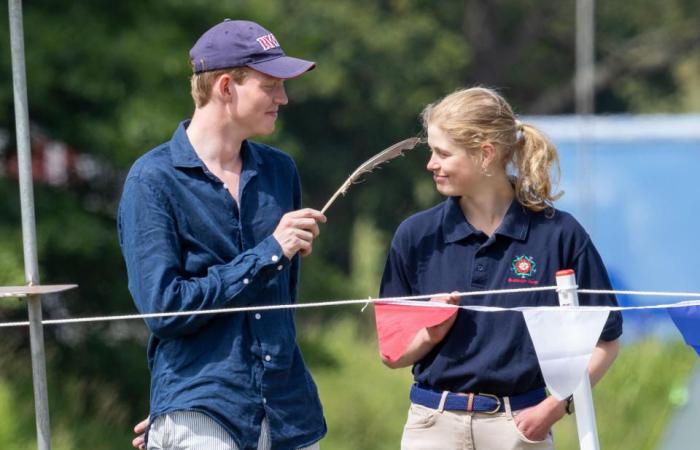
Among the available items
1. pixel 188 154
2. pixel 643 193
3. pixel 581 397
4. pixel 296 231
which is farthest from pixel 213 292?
pixel 643 193

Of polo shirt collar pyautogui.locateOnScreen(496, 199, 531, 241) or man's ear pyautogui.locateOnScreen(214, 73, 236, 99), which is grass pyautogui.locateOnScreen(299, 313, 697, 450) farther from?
man's ear pyautogui.locateOnScreen(214, 73, 236, 99)

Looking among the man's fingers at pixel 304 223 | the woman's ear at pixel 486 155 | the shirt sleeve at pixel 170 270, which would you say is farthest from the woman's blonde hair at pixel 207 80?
the woman's ear at pixel 486 155

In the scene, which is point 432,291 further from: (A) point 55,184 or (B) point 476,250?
(A) point 55,184

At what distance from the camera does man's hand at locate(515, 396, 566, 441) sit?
352 centimetres

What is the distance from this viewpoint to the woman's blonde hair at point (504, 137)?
11.9 feet

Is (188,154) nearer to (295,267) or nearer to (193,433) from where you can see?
(295,267)

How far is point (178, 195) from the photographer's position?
3344mm

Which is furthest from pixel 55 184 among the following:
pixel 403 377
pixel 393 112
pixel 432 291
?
pixel 393 112

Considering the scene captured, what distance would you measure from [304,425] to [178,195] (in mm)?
628

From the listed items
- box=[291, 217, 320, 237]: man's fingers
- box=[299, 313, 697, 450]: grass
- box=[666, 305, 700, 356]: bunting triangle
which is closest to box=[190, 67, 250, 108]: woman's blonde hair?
box=[291, 217, 320, 237]: man's fingers

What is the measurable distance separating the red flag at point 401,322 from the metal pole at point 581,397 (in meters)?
0.27

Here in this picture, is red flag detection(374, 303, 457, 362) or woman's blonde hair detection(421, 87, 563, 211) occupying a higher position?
woman's blonde hair detection(421, 87, 563, 211)

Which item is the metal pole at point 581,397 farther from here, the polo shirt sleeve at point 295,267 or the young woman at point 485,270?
the polo shirt sleeve at point 295,267

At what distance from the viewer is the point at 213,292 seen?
3.27m
